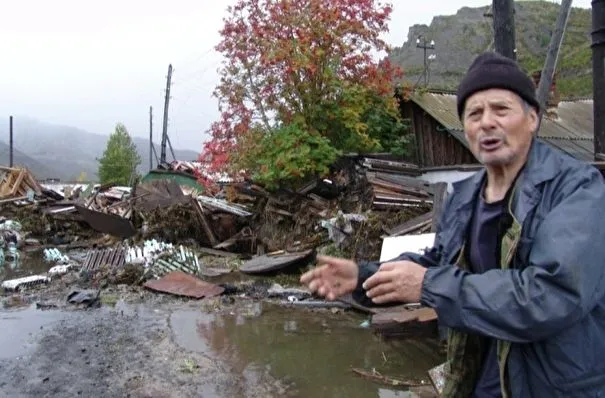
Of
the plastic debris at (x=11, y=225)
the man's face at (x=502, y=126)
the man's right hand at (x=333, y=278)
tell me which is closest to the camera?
the man's face at (x=502, y=126)

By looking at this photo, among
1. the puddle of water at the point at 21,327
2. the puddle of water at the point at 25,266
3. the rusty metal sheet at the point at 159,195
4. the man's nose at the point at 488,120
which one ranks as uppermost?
the man's nose at the point at 488,120

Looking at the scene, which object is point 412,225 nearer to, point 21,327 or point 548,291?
point 21,327

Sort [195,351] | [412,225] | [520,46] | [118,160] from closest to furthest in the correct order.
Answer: [195,351], [412,225], [118,160], [520,46]

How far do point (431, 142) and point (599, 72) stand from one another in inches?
329

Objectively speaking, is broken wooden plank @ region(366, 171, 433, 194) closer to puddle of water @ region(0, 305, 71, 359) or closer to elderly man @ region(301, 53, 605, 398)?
puddle of water @ region(0, 305, 71, 359)

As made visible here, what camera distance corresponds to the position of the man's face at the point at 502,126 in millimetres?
1849

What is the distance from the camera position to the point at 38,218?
19375mm

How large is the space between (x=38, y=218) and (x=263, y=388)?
16.6m

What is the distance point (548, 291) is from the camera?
1408 mm

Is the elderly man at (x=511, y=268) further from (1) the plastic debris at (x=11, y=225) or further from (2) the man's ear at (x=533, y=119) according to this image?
(1) the plastic debris at (x=11, y=225)

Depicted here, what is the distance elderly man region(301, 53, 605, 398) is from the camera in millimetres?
1437

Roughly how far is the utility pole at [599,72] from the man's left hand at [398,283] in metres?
6.66

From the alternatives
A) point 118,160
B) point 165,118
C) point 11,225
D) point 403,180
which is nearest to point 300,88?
point 403,180

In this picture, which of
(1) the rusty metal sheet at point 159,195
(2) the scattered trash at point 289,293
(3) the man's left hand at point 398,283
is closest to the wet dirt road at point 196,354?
(2) the scattered trash at point 289,293
